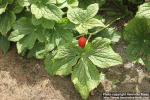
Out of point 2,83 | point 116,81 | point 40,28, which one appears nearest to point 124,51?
point 116,81

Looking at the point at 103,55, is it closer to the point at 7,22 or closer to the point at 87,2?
the point at 87,2

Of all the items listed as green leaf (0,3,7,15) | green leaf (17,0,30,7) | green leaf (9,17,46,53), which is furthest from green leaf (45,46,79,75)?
green leaf (0,3,7,15)

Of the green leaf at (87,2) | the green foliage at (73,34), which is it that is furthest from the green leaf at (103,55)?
the green leaf at (87,2)

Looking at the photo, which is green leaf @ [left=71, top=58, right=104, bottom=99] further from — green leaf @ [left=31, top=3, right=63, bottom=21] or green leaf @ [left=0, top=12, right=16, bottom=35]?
green leaf @ [left=0, top=12, right=16, bottom=35]

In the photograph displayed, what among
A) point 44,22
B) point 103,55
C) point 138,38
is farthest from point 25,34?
point 138,38

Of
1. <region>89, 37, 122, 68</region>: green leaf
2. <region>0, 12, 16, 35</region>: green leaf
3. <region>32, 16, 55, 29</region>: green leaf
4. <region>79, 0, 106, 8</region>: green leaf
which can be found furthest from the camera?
<region>79, 0, 106, 8</region>: green leaf

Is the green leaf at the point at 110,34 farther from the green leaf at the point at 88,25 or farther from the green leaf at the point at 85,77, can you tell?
the green leaf at the point at 85,77

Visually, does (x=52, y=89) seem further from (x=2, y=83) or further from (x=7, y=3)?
(x=7, y=3)
